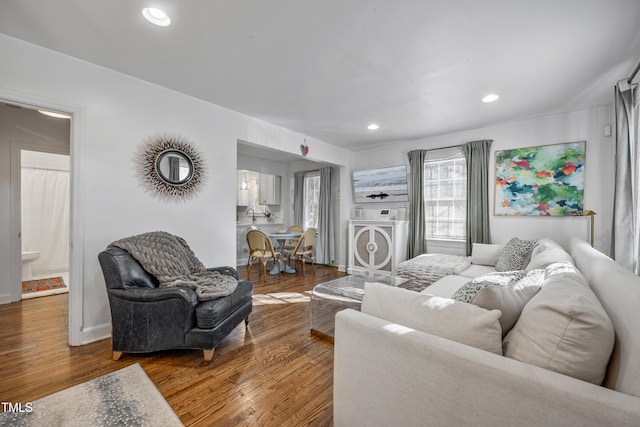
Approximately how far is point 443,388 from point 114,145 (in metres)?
3.08

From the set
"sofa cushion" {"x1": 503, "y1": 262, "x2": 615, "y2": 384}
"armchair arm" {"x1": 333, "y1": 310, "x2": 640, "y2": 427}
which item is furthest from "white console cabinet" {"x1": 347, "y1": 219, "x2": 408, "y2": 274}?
"sofa cushion" {"x1": 503, "y1": 262, "x2": 615, "y2": 384}

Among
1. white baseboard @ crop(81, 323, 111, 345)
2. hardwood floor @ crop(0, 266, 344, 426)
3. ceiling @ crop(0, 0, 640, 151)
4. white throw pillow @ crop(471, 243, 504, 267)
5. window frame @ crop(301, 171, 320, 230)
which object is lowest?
hardwood floor @ crop(0, 266, 344, 426)

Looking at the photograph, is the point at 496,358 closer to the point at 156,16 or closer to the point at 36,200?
the point at 156,16

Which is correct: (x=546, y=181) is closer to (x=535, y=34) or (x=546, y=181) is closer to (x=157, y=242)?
(x=535, y=34)

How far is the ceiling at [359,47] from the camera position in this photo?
1652 mm

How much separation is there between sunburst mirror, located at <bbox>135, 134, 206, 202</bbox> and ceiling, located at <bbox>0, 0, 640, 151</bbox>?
61 centimetres

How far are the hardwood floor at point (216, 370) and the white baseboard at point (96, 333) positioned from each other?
0.21 feet

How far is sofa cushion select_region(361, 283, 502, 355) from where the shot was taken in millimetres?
964

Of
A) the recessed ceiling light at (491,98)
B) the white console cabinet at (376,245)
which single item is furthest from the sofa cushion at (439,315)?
the white console cabinet at (376,245)

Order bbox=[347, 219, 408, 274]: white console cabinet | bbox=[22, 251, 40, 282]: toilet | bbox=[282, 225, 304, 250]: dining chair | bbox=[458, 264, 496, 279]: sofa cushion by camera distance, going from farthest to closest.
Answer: bbox=[282, 225, 304, 250]: dining chair → bbox=[347, 219, 408, 274]: white console cabinet → bbox=[22, 251, 40, 282]: toilet → bbox=[458, 264, 496, 279]: sofa cushion

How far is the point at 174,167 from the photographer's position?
9.25ft

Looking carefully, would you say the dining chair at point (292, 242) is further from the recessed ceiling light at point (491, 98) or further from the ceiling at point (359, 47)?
the recessed ceiling light at point (491, 98)

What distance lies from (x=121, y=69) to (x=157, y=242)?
1.64 m

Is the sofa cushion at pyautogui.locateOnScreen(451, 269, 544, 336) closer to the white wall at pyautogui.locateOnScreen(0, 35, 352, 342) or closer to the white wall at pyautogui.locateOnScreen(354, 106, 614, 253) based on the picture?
the white wall at pyautogui.locateOnScreen(0, 35, 352, 342)
